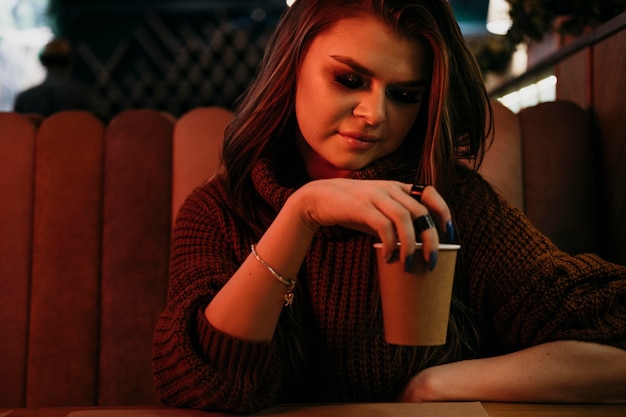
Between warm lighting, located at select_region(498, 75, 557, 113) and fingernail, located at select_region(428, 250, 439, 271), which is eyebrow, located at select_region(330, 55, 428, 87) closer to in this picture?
fingernail, located at select_region(428, 250, 439, 271)

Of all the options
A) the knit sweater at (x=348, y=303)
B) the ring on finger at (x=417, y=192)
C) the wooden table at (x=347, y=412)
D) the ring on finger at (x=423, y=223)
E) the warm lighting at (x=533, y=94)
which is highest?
the warm lighting at (x=533, y=94)

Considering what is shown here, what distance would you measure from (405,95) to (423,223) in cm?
34

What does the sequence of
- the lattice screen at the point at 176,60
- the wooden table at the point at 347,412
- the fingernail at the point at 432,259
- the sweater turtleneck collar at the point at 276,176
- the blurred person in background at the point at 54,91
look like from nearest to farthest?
the fingernail at the point at 432,259
the wooden table at the point at 347,412
the sweater turtleneck collar at the point at 276,176
the blurred person in background at the point at 54,91
the lattice screen at the point at 176,60

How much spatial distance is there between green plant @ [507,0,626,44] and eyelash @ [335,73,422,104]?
71cm

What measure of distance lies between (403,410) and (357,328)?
0.24m

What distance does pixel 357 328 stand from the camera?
38.7 inches

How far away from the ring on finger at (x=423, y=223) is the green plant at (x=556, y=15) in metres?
1.00

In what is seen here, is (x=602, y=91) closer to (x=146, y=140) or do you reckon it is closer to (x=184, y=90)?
(x=146, y=140)

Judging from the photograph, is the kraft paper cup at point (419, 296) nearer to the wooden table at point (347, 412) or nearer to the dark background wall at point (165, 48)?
the wooden table at point (347, 412)

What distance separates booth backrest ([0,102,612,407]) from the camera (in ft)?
4.21

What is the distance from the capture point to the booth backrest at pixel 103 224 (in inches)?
50.5

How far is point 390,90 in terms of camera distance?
36.0 inches

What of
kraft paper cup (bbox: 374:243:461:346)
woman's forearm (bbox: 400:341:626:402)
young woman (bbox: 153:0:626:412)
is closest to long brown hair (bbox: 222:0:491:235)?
young woman (bbox: 153:0:626:412)

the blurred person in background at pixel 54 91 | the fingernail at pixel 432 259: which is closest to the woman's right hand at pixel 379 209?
the fingernail at pixel 432 259
